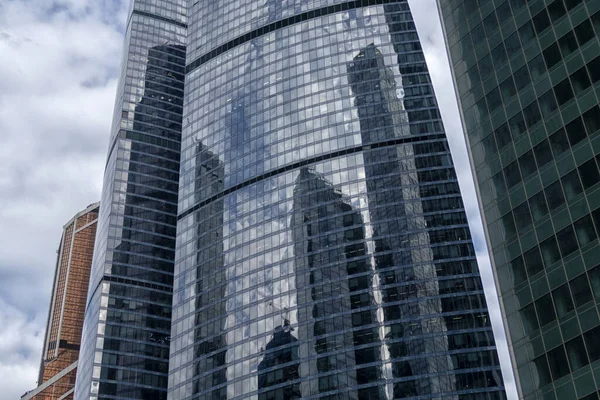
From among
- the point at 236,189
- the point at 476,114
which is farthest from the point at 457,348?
the point at 476,114

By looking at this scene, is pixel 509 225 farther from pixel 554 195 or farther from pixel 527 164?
pixel 527 164

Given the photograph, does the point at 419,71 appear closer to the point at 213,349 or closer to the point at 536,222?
the point at 213,349

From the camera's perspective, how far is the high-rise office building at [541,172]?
5291cm

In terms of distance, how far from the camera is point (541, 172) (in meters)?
58.8

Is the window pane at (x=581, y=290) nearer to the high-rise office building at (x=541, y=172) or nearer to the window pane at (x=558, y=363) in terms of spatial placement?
the high-rise office building at (x=541, y=172)

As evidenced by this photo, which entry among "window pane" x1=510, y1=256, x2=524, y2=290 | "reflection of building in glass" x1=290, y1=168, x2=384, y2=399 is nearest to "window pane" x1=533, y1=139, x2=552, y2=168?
"window pane" x1=510, y1=256, x2=524, y2=290

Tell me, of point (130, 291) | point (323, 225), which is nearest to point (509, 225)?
point (323, 225)

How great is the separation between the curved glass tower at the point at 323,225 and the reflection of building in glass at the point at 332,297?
0.24 metres

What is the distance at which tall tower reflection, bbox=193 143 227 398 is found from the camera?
154 meters

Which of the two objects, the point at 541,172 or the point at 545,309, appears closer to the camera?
the point at 545,309

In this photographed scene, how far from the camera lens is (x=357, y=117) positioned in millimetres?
167750

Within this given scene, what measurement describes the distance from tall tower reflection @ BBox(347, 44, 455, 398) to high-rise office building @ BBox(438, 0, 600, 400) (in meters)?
73.7

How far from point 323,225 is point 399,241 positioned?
15426 mm

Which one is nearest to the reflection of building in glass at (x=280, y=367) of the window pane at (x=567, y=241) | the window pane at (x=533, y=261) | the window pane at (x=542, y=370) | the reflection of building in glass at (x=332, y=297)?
the reflection of building in glass at (x=332, y=297)
